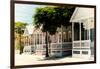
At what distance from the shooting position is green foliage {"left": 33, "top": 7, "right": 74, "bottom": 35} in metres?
2.53

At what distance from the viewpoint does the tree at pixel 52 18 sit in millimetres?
2525

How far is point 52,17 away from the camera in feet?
8.45

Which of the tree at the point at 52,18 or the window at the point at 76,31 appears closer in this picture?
the tree at the point at 52,18

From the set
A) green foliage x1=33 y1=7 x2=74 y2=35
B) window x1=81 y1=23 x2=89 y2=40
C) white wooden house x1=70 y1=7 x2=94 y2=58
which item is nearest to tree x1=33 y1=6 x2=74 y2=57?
green foliage x1=33 y1=7 x2=74 y2=35

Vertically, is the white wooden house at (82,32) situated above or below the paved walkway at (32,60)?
above

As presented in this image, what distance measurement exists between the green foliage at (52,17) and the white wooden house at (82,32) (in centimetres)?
10

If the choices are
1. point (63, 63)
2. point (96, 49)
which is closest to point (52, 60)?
point (63, 63)

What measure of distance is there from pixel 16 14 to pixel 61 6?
63cm

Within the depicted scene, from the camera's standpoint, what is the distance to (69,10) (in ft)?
8.64

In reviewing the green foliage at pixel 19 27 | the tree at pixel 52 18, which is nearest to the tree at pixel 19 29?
the green foliage at pixel 19 27

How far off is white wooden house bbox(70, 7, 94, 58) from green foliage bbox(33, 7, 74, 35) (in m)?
0.10

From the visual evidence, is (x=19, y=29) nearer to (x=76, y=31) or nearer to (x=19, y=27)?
(x=19, y=27)

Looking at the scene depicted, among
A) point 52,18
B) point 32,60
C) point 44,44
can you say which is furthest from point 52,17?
point 32,60

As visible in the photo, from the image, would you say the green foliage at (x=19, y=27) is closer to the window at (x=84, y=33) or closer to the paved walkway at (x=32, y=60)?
the paved walkway at (x=32, y=60)
